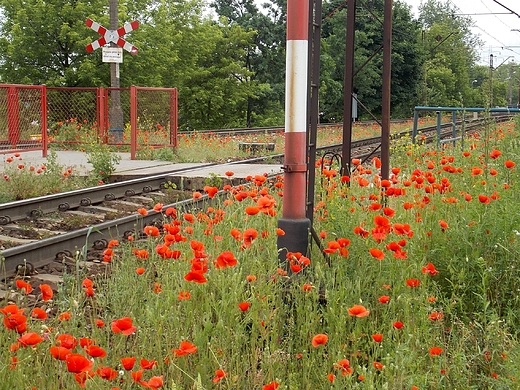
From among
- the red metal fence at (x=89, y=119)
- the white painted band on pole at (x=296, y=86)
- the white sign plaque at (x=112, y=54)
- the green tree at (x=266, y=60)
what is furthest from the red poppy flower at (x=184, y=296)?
the green tree at (x=266, y=60)

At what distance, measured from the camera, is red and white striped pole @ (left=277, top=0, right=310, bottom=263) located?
4.62 meters

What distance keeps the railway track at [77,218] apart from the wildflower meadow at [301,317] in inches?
28.4

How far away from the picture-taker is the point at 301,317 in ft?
12.7

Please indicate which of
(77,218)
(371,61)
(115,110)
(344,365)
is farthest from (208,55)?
(344,365)

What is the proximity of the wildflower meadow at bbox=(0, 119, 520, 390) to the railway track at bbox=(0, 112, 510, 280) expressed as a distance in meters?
0.72

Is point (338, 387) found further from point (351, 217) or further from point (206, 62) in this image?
point (206, 62)

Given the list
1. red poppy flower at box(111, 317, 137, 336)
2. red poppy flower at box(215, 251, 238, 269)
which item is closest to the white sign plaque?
red poppy flower at box(215, 251, 238, 269)

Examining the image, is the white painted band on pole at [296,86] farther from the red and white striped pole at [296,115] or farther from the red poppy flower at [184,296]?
Answer: the red poppy flower at [184,296]

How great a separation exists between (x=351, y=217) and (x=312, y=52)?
1.20m

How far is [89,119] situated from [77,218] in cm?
1109

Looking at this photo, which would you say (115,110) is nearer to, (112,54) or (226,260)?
(112,54)

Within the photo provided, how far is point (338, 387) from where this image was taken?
288 cm

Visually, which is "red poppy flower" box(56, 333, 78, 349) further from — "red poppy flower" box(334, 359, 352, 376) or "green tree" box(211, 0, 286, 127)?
"green tree" box(211, 0, 286, 127)

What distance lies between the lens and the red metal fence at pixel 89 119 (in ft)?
50.0
